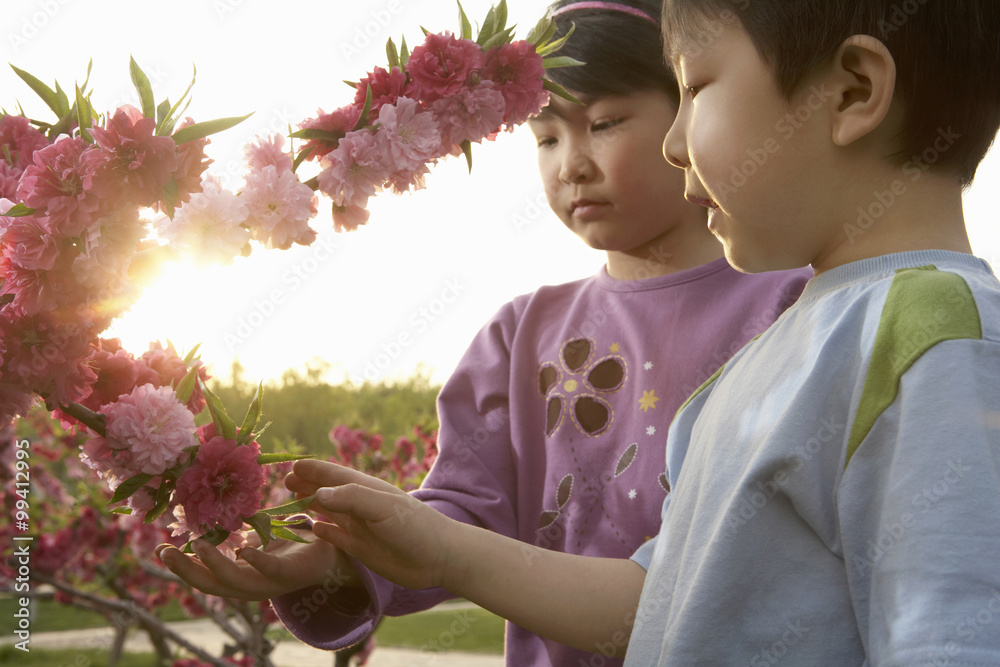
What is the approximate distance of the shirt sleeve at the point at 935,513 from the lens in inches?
27.4

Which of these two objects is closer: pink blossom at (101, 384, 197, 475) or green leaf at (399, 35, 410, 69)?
pink blossom at (101, 384, 197, 475)

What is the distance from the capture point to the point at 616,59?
1.63m

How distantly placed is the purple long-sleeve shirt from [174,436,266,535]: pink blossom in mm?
346

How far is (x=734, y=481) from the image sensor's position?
0.92 metres

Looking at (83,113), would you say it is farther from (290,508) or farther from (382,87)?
(290,508)

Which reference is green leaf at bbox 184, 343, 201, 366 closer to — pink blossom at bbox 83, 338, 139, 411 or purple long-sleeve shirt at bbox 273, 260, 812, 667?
pink blossom at bbox 83, 338, 139, 411

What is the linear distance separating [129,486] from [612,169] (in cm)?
103

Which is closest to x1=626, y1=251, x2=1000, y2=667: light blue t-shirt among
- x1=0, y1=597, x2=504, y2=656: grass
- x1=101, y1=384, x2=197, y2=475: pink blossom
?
x1=101, y1=384, x2=197, y2=475: pink blossom

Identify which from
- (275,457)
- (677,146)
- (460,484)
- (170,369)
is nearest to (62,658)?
(460,484)

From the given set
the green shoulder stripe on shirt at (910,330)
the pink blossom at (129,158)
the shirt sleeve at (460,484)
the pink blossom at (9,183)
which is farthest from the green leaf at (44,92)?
the green shoulder stripe on shirt at (910,330)

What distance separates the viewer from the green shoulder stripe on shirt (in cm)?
77

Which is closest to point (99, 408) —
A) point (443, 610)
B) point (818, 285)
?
point (818, 285)

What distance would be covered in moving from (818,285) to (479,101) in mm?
622

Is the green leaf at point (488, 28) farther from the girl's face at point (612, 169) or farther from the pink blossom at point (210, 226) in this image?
the pink blossom at point (210, 226)
